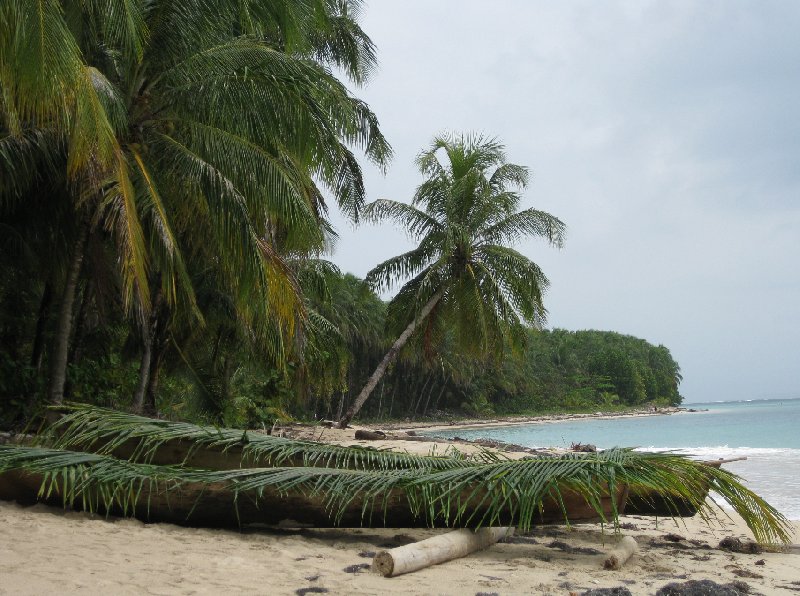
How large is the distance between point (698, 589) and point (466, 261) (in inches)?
584

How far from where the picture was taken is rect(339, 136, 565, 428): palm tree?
17.7 meters

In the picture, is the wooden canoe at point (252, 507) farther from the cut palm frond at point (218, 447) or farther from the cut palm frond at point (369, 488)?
the cut palm frond at point (218, 447)

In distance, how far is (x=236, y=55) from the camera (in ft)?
27.6

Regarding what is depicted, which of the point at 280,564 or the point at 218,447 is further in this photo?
the point at 218,447

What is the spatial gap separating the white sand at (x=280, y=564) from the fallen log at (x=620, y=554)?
53 mm

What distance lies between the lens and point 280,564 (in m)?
3.73

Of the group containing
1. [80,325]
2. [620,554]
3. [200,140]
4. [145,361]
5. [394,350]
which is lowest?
[620,554]

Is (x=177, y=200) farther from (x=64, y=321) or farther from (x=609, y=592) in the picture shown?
(x=609, y=592)

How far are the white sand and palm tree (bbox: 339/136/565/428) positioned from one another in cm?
1289

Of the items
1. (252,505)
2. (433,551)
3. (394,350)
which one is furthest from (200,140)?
(394,350)

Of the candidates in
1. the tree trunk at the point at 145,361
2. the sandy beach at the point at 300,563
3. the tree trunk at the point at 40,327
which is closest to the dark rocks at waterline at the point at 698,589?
the sandy beach at the point at 300,563

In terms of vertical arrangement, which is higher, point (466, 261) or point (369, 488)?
point (466, 261)

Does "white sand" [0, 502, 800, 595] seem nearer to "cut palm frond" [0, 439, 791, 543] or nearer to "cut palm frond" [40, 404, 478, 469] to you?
"cut palm frond" [0, 439, 791, 543]

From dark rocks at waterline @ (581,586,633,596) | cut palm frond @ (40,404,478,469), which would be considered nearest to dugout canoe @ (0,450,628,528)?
cut palm frond @ (40,404,478,469)
